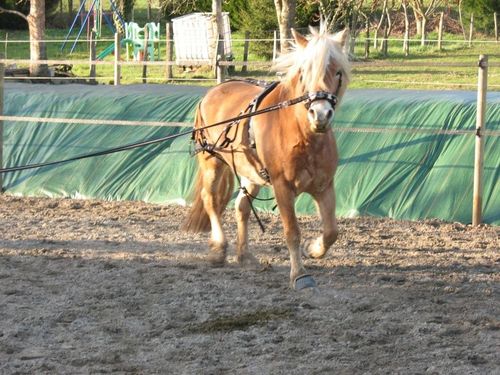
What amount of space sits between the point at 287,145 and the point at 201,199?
1.63 metres

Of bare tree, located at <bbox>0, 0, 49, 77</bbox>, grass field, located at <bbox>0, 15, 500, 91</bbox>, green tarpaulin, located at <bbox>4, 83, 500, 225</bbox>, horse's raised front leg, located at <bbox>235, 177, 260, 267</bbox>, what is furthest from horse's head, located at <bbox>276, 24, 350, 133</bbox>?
bare tree, located at <bbox>0, 0, 49, 77</bbox>

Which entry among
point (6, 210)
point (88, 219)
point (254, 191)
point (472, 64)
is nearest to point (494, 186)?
point (472, 64)

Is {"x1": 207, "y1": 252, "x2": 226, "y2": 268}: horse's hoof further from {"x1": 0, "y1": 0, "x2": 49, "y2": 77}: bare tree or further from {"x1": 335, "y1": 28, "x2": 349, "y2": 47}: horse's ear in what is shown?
{"x1": 0, "y1": 0, "x2": 49, "y2": 77}: bare tree

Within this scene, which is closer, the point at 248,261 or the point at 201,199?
the point at 248,261

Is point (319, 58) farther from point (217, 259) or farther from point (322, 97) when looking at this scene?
point (217, 259)

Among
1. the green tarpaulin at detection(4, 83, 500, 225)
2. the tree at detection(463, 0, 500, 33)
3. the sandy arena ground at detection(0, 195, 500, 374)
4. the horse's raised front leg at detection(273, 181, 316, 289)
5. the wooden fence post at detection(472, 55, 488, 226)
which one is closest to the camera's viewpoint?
the sandy arena ground at detection(0, 195, 500, 374)

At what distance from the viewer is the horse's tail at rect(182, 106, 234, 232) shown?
7352 millimetres

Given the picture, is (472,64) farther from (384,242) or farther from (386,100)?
(384,242)

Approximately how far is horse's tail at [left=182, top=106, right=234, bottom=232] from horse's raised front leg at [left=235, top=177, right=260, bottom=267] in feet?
0.74

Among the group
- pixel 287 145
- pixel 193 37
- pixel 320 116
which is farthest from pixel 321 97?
pixel 193 37

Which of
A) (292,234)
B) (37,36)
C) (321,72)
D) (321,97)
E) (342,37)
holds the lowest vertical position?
(292,234)

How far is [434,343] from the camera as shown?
477 cm

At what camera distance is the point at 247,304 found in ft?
19.0

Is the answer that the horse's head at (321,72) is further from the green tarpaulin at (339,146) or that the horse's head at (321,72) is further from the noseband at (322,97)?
the green tarpaulin at (339,146)
